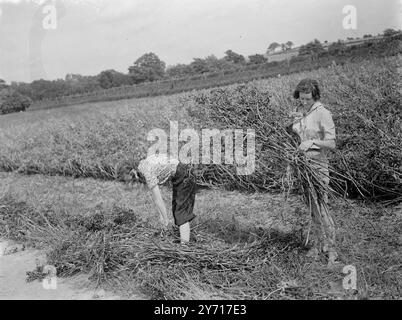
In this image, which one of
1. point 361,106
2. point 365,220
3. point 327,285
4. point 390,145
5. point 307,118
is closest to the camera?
point 327,285

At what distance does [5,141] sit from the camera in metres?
16.1

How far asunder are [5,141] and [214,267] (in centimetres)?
1349

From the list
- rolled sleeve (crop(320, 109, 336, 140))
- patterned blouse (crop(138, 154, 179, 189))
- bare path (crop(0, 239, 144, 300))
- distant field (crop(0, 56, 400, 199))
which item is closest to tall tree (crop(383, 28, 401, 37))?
distant field (crop(0, 56, 400, 199))

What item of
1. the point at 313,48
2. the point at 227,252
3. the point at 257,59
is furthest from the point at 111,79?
the point at 227,252

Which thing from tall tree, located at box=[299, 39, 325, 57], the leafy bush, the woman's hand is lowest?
the woman's hand

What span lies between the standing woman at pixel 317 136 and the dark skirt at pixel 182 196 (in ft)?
4.33

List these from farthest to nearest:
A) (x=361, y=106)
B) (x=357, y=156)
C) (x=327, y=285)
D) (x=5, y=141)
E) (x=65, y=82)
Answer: (x=65, y=82) → (x=5, y=141) → (x=361, y=106) → (x=357, y=156) → (x=327, y=285)

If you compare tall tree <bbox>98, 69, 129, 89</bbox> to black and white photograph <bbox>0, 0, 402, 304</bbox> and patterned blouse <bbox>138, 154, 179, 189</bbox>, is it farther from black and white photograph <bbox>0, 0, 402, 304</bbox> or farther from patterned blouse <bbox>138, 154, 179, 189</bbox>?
patterned blouse <bbox>138, 154, 179, 189</bbox>

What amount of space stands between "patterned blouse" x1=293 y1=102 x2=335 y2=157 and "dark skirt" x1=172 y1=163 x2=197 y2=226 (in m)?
1.35

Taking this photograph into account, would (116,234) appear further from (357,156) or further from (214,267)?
(357,156)

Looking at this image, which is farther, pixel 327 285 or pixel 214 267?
pixel 214 267

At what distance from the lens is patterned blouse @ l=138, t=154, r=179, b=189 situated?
488 centimetres
